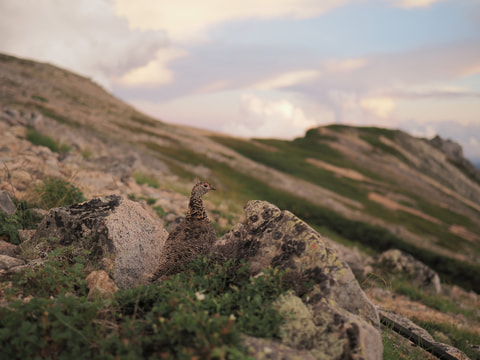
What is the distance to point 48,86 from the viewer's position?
83.9 metres

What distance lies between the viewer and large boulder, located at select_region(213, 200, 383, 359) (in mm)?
4883

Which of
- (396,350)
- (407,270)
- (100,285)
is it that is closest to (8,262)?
(100,285)

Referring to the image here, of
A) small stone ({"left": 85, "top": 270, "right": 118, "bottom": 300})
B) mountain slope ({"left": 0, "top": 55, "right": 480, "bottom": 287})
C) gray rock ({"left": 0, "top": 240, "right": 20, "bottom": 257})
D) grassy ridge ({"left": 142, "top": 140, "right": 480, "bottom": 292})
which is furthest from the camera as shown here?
mountain slope ({"left": 0, "top": 55, "right": 480, "bottom": 287})

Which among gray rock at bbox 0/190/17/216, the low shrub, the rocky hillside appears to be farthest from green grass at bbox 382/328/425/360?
gray rock at bbox 0/190/17/216

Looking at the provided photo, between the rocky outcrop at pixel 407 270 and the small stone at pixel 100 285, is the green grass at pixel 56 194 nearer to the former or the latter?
the small stone at pixel 100 285

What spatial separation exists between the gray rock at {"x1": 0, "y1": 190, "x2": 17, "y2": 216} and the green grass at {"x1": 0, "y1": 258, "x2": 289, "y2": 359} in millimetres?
4495

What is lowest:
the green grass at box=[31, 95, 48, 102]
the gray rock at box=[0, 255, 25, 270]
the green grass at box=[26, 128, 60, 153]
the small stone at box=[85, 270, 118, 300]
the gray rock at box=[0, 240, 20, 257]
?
the gray rock at box=[0, 240, 20, 257]

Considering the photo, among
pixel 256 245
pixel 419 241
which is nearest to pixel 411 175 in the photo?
pixel 419 241

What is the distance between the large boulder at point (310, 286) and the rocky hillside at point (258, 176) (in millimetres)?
4648

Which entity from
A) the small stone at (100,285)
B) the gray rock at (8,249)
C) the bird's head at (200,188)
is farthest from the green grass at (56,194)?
the bird's head at (200,188)

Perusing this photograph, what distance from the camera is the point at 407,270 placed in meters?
26.4

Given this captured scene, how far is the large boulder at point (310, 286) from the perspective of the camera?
4.88 meters

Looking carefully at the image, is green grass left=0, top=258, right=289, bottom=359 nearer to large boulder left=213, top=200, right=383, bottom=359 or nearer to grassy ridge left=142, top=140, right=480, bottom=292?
large boulder left=213, top=200, right=383, bottom=359

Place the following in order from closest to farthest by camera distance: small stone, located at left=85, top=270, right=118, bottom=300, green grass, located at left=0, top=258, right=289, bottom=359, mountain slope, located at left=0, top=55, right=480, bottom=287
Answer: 1. green grass, located at left=0, top=258, right=289, bottom=359
2. small stone, located at left=85, top=270, right=118, bottom=300
3. mountain slope, located at left=0, top=55, right=480, bottom=287
